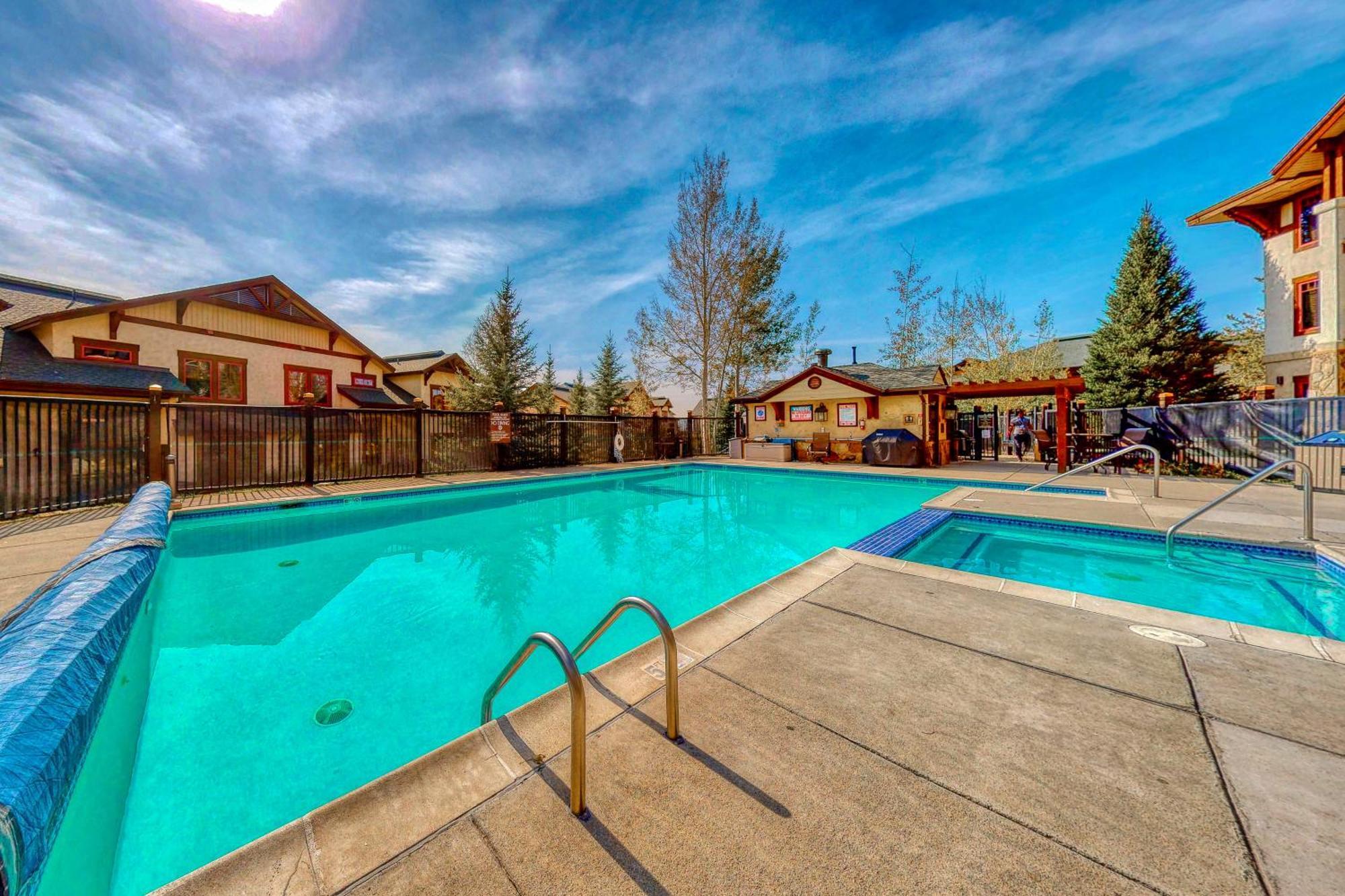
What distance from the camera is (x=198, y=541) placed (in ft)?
20.5

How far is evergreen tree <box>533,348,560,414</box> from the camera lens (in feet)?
59.3

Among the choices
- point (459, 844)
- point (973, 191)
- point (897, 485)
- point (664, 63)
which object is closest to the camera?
point (459, 844)

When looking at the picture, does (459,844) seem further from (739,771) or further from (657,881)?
(739,771)

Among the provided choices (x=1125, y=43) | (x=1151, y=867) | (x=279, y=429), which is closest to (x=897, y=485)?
(x=1125, y=43)

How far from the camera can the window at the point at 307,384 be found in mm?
14695

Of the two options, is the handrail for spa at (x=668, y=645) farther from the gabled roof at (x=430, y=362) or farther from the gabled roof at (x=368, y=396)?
the gabled roof at (x=430, y=362)

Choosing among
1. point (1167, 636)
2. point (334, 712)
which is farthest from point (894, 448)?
point (334, 712)

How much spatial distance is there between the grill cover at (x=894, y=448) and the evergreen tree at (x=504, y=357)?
36.6 feet

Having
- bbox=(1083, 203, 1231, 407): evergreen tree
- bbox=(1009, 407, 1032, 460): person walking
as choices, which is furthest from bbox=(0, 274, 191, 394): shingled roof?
bbox=(1083, 203, 1231, 407): evergreen tree

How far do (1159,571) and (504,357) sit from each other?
15.4m

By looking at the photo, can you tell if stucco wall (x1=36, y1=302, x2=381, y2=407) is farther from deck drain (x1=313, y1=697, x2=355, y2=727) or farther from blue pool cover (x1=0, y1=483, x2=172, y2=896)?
deck drain (x1=313, y1=697, x2=355, y2=727)

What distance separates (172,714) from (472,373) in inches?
582

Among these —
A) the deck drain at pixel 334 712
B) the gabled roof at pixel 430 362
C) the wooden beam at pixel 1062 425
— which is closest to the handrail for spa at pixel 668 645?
the deck drain at pixel 334 712

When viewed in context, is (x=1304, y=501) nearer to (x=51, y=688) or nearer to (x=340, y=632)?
(x=51, y=688)
